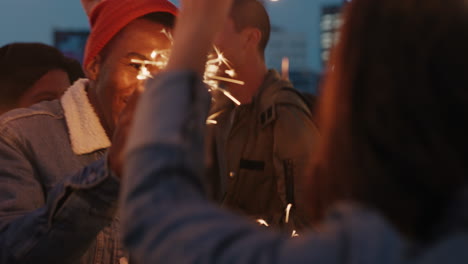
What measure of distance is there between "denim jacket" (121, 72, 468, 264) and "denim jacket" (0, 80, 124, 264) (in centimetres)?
82

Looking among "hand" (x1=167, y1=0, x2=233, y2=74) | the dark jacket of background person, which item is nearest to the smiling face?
the dark jacket of background person

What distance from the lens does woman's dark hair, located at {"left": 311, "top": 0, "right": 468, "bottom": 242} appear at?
858 millimetres

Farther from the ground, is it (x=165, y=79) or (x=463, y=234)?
(x=165, y=79)

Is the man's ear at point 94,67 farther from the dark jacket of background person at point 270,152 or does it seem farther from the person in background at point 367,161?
the person in background at point 367,161

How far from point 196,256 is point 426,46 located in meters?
0.44

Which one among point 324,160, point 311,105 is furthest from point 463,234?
point 311,105

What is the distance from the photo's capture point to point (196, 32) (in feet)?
3.32

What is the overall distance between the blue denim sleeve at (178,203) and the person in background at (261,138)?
6.60ft

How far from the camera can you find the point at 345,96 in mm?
923

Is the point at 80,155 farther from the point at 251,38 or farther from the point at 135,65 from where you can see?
the point at 251,38

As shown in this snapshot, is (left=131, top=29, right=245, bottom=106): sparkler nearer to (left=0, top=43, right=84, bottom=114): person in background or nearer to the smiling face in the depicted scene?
the smiling face

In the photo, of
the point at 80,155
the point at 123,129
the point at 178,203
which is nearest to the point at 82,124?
the point at 80,155

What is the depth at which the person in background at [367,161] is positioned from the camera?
2.70ft

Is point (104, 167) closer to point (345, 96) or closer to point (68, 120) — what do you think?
point (68, 120)
